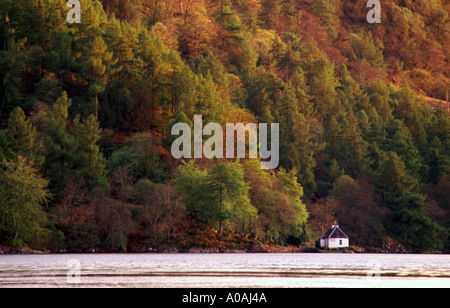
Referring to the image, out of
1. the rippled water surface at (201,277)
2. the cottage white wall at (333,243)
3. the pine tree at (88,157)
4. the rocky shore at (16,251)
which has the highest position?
the pine tree at (88,157)

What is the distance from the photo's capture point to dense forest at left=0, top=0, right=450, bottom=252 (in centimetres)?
7556

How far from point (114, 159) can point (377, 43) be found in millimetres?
104623

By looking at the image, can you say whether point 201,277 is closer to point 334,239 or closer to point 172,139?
point 172,139

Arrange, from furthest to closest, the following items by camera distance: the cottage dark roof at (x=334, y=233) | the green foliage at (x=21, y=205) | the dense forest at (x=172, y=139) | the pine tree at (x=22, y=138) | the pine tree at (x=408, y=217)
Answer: the pine tree at (x=408, y=217)
the cottage dark roof at (x=334, y=233)
the dense forest at (x=172, y=139)
the pine tree at (x=22, y=138)
the green foliage at (x=21, y=205)

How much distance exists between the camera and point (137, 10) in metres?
129

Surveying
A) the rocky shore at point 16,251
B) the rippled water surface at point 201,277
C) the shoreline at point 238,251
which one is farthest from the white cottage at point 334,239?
the rippled water surface at point 201,277

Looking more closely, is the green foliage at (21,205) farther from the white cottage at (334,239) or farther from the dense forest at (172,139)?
the white cottage at (334,239)

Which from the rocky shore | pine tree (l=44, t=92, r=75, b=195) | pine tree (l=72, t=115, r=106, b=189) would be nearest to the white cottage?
pine tree (l=72, t=115, r=106, b=189)

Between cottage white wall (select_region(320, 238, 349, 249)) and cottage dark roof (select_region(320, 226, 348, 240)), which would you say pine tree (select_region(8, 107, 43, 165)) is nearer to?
cottage white wall (select_region(320, 238, 349, 249))

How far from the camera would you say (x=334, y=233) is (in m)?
89.3

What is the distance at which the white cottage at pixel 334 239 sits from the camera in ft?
291

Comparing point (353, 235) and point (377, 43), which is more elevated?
point (377, 43)
